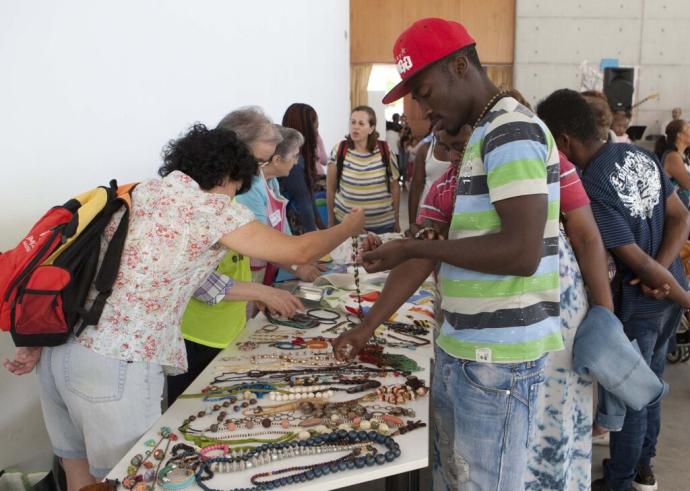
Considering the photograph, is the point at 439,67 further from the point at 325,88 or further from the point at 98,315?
the point at 325,88

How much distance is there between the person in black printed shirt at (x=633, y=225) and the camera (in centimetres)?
234

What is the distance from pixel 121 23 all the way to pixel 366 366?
1.70 meters

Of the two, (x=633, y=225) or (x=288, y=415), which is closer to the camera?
(x=288, y=415)

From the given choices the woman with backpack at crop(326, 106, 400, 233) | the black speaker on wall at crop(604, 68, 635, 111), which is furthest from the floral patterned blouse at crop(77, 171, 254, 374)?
the black speaker on wall at crop(604, 68, 635, 111)

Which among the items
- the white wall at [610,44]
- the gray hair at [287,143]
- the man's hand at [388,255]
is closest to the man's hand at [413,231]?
the man's hand at [388,255]

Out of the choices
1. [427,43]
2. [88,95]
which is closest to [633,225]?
[427,43]

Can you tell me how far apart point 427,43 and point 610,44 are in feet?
41.3

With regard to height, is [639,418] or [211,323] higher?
[211,323]

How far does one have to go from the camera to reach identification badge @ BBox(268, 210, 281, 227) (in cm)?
310

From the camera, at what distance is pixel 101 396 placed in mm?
1659

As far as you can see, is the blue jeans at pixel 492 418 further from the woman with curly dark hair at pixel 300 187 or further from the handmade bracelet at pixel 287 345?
the woman with curly dark hair at pixel 300 187

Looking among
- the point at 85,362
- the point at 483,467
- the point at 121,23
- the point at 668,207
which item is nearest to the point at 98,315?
the point at 85,362

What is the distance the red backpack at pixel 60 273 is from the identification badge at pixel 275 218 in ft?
4.76

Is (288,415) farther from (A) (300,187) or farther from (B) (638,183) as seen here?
(A) (300,187)
